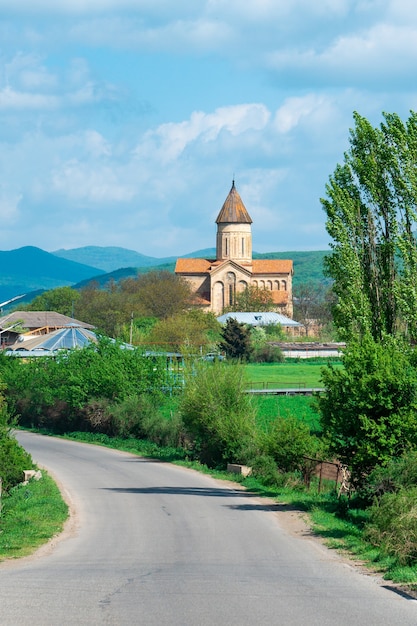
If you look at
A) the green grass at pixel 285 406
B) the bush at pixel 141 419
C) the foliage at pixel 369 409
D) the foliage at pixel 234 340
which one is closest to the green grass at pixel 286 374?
the foliage at pixel 234 340

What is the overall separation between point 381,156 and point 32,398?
135 ft

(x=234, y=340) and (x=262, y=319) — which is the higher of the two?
(x=262, y=319)

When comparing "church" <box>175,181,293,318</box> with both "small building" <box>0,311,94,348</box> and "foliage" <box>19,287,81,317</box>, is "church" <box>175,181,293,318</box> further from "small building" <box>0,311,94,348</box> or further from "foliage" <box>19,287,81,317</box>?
"small building" <box>0,311,94,348</box>

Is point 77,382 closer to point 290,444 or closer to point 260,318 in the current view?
point 290,444

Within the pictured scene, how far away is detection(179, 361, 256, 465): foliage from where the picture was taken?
1641 inches

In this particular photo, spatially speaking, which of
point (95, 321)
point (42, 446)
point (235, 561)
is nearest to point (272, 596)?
point (235, 561)

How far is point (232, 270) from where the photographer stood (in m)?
168

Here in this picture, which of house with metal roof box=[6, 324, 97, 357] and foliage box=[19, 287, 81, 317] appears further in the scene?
foliage box=[19, 287, 81, 317]

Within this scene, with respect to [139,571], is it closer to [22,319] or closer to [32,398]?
[32,398]

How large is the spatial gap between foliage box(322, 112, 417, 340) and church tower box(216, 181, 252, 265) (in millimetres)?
136736

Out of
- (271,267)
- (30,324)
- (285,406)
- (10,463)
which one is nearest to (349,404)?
(10,463)

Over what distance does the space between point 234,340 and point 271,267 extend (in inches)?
2591

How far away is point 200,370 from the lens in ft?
153

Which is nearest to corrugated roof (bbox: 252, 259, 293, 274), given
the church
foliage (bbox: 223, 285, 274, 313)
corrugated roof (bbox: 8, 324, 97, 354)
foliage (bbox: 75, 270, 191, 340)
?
the church
